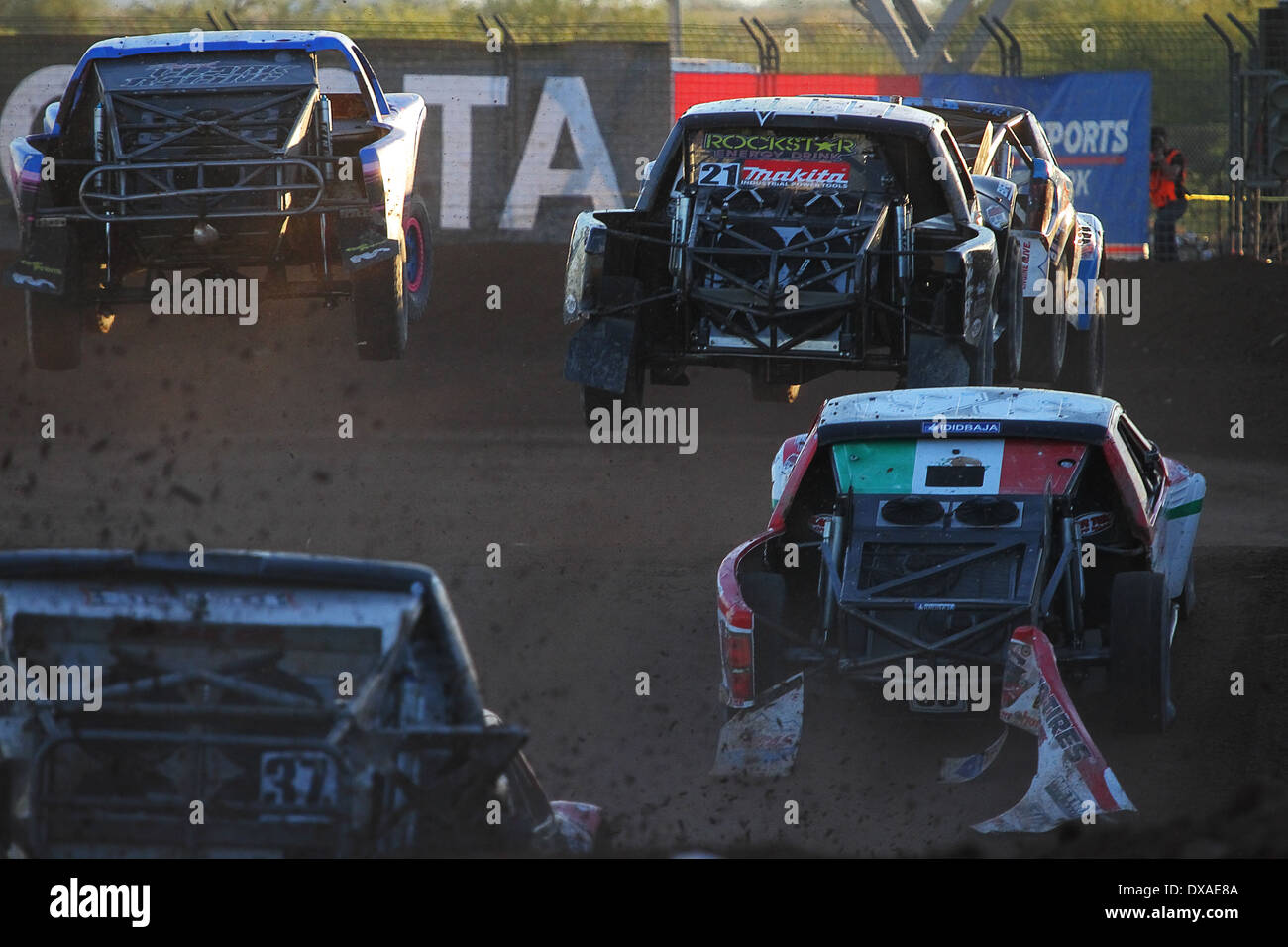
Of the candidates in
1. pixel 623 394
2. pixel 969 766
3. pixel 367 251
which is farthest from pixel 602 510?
pixel 969 766

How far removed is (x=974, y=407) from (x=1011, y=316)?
10.8ft

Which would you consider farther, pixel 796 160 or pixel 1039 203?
pixel 1039 203

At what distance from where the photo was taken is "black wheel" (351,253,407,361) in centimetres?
992

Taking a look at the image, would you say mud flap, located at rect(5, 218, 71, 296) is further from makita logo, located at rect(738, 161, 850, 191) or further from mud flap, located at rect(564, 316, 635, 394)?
makita logo, located at rect(738, 161, 850, 191)

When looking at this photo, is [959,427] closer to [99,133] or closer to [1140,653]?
[1140,653]

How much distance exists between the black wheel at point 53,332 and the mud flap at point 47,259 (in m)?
0.34

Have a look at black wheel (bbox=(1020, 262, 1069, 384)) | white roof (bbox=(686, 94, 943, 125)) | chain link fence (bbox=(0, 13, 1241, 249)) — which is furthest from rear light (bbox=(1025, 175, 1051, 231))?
chain link fence (bbox=(0, 13, 1241, 249))

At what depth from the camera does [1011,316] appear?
9.81 metres

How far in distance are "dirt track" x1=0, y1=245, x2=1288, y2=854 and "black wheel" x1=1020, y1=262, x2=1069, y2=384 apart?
1298 mm

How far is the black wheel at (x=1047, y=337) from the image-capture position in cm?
1070

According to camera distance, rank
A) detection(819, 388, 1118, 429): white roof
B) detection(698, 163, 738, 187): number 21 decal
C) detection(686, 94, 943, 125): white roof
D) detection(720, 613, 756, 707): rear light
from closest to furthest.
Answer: detection(720, 613, 756, 707): rear light → detection(819, 388, 1118, 429): white roof → detection(686, 94, 943, 125): white roof → detection(698, 163, 738, 187): number 21 decal

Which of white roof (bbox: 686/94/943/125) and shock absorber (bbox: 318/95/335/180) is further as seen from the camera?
shock absorber (bbox: 318/95/335/180)

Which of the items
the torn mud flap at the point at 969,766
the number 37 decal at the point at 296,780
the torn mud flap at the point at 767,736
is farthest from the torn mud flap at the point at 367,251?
the number 37 decal at the point at 296,780

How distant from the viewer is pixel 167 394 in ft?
40.8
